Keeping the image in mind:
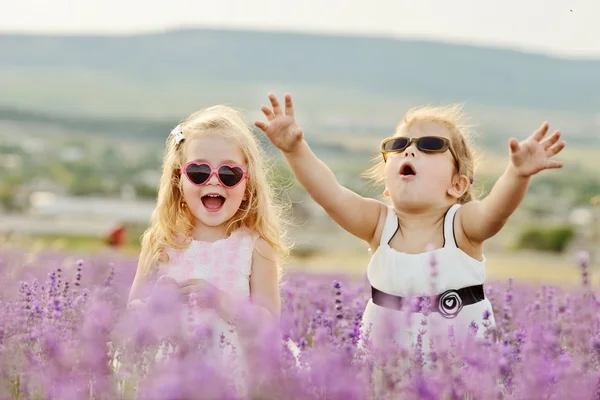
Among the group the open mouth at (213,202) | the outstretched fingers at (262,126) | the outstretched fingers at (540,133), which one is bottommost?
the open mouth at (213,202)

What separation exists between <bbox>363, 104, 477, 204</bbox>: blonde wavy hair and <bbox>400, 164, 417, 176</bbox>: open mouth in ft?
0.72

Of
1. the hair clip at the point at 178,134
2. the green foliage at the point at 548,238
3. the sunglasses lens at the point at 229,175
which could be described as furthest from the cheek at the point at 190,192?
the green foliage at the point at 548,238

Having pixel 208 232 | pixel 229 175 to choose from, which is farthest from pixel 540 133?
pixel 208 232

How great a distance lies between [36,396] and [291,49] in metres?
79.0

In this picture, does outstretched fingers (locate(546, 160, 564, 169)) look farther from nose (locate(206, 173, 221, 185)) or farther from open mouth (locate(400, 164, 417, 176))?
nose (locate(206, 173, 221, 185))

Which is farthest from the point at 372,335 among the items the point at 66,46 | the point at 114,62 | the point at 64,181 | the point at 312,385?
the point at 114,62

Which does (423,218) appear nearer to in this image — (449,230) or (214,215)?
(449,230)

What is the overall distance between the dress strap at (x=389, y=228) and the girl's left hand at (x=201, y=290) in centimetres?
72

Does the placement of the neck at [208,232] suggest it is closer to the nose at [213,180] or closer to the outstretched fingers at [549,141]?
the nose at [213,180]

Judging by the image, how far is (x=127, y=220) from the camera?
23688 mm

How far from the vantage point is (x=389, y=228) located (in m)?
3.59

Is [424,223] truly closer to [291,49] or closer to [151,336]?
[151,336]

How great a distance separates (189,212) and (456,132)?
1.21 metres

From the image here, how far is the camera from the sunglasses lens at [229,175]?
11.7ft
